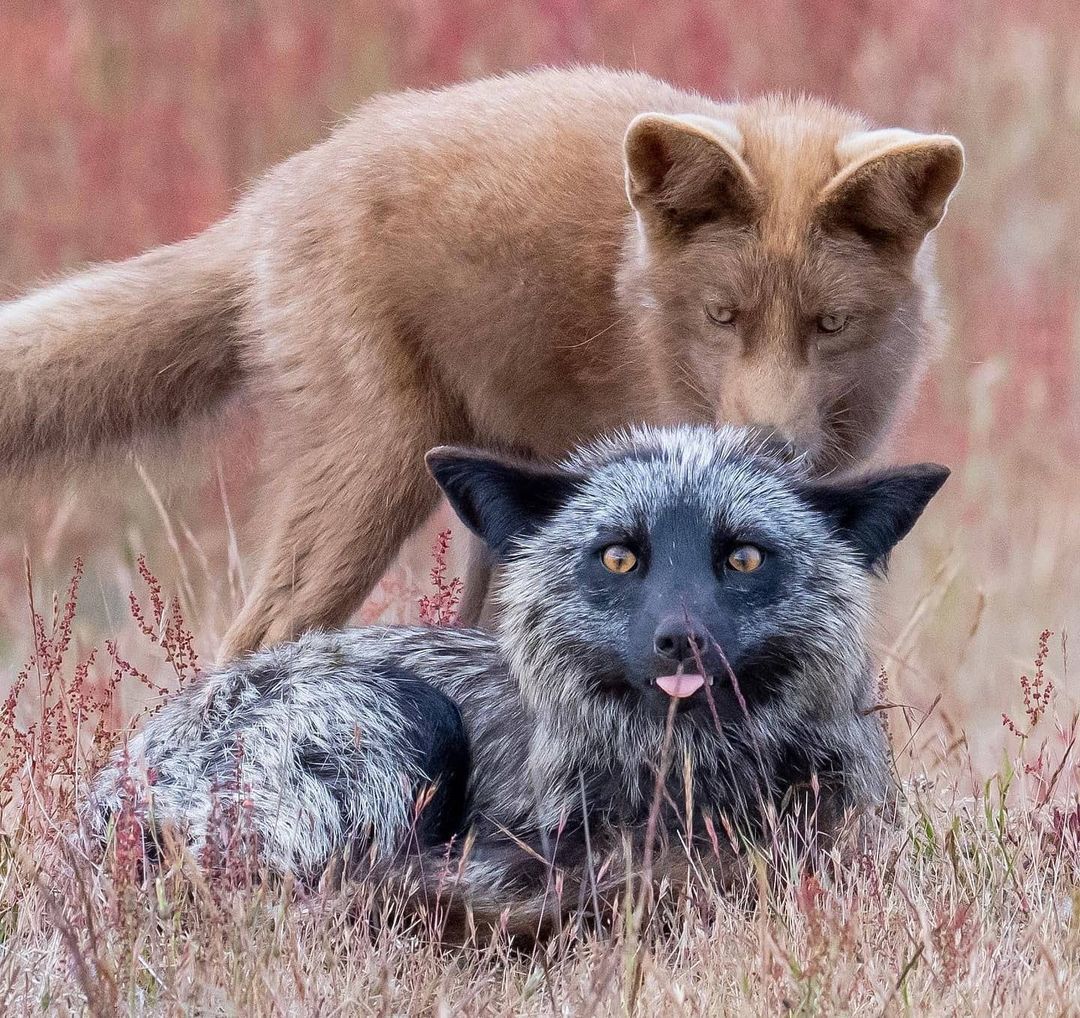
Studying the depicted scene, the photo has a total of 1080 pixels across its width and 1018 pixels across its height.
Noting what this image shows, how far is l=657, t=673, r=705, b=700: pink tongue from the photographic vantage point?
3.30 meters

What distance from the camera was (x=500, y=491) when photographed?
149 inches

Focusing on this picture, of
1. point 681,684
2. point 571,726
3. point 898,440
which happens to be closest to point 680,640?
point 681,684

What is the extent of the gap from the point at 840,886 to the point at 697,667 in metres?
0.59

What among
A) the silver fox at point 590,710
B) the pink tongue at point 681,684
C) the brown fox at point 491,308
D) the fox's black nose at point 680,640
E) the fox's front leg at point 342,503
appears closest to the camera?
the fox's black nose at point 680,640

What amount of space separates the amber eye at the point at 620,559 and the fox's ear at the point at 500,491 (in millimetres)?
286

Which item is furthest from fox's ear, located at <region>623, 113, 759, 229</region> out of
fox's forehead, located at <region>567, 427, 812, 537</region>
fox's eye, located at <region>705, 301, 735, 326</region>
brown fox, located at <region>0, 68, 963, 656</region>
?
fox's forehead, located at <region>567, 427, 812, 537</region>

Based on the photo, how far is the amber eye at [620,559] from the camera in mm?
3588

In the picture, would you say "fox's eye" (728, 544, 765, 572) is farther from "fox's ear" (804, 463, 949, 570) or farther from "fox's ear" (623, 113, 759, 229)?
"fox's ear" (623, 113, 759, 229)

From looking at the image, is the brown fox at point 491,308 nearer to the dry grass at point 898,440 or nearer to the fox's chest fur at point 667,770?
the dry grass at point 898,440

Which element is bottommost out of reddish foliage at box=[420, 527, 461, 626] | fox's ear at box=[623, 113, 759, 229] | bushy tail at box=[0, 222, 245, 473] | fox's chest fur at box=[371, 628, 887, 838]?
reddish foliage at box=[420, 527, 461, 626]

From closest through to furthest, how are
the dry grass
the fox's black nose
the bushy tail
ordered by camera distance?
1. the fox's black nose
2. the dry grass
3. the bushy tail

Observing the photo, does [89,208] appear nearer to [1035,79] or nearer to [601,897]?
[1035,79]

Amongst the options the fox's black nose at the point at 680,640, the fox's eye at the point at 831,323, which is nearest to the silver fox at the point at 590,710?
the fox's black nose at the point at 680,640

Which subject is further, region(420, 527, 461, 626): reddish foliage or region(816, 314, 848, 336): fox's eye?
region(420, 527, 461, 626): reddish foliage
